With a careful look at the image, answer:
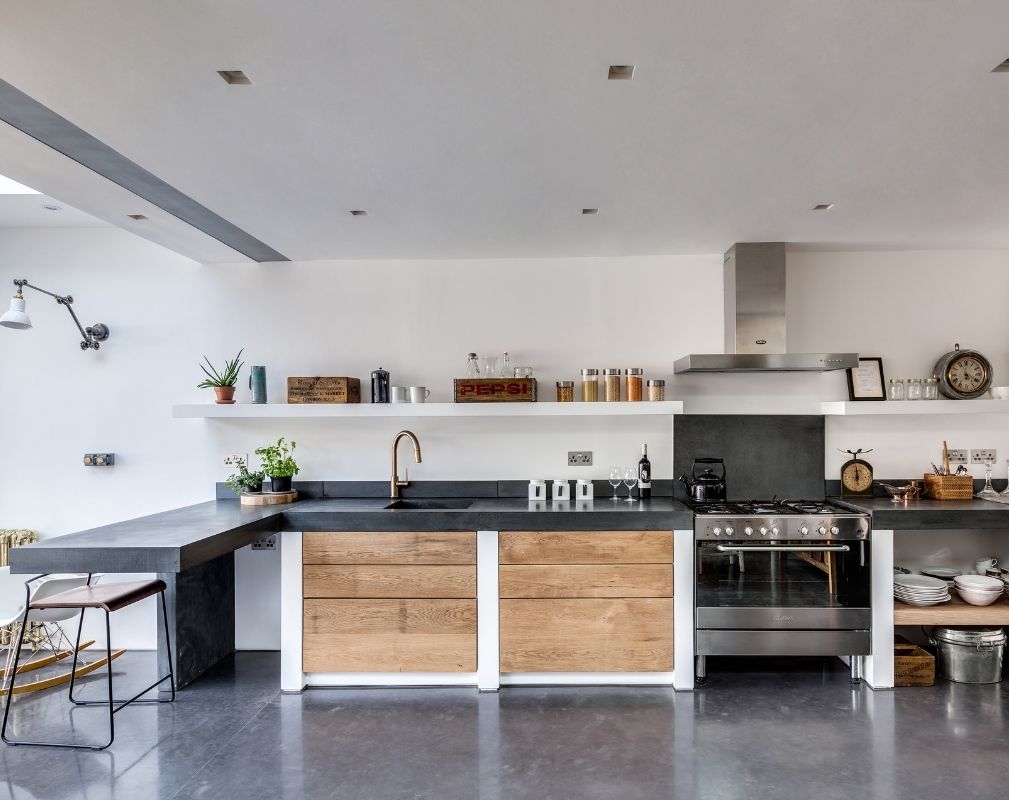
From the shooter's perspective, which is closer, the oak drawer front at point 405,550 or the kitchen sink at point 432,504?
the oak drawer front at point 405,550

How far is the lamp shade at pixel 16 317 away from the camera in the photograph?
11.4 feet

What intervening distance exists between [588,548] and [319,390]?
6.13 ft

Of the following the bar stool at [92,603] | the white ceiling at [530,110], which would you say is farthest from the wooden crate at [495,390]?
the bar stool at [92,603]

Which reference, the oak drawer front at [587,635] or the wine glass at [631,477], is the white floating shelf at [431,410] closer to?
the wine glass at [631,477]

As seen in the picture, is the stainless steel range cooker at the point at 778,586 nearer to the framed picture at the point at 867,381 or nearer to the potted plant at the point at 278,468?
the framed picture at the point at 867,381

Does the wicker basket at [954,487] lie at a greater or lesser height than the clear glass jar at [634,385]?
lesser

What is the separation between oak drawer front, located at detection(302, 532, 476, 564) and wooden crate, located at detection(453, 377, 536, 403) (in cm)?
84

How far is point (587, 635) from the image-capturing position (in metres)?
3.40

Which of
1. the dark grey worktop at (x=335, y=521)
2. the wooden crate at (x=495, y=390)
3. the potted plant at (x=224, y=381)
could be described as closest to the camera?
the dark grey worktop at (x=335, y=521)

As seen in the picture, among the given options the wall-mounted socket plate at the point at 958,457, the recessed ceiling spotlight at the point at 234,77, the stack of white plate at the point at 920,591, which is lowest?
the stack of white plate at the point at 920,591

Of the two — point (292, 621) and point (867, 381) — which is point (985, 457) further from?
point (292, 621)

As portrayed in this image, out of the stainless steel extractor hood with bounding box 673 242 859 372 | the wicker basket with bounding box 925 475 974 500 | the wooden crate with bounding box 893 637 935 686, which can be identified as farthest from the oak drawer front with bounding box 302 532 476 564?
the wicker basket with bounding box 925 475 974 500

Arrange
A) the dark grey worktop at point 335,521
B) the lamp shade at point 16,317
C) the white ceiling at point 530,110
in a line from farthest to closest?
1. the lamp shade at point 16,317
2. the dark grey worktop at point 335,521
3. the white ceiling at point 530,110

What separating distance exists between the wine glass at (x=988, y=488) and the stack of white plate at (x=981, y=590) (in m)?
0.57
